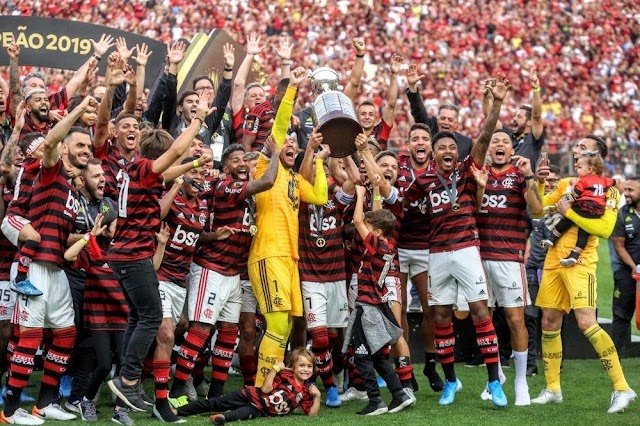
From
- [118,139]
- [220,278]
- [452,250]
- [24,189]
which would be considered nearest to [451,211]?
[452,250]

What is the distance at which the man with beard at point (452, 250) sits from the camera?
9.18 meters

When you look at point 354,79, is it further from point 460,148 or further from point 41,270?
point 41,270

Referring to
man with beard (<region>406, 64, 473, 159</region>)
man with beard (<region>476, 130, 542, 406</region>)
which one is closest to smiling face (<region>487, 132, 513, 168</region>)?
man with beard (<region>476, 130, 542, 406</region>)

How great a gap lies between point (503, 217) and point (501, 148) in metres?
0.63

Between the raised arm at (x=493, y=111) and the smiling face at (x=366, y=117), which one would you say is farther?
the smiling face at (x=366, y=117)

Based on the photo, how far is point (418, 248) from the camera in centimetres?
1008

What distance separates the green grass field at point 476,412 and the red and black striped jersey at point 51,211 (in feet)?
4.54

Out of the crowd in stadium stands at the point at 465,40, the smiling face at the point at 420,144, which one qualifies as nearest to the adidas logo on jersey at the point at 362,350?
the smiling face at the point at 420,144

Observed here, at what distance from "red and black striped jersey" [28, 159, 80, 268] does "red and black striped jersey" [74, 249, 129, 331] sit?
0.46m

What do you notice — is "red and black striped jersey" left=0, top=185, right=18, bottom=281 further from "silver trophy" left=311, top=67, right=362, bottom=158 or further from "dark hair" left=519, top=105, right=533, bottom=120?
"dark hair" left=519, top=105, right=533, bottom=120

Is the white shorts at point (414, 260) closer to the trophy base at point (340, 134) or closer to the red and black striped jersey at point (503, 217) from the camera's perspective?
the red and black striped jersey at point (503, 217)

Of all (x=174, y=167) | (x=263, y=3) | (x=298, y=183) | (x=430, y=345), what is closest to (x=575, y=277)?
(x=430, y=345)

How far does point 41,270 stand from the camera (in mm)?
8023

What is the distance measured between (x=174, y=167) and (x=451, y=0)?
81.6ft
